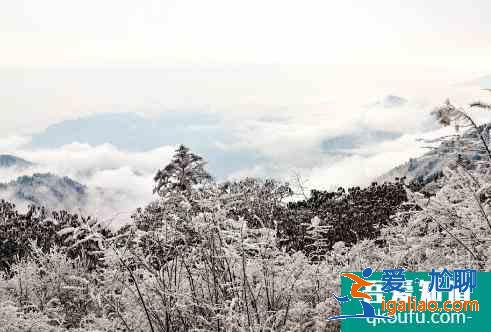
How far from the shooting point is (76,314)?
6.95 m

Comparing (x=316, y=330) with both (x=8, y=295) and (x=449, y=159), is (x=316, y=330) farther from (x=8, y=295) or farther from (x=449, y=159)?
(x=8, y=295)

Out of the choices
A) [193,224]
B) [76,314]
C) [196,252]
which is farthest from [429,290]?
[76,314]

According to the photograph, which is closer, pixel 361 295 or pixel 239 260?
pixel 361 295

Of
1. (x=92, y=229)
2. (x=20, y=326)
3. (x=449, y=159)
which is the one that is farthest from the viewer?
(x=20, y=326)

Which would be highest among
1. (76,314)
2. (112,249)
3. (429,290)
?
(112,249)

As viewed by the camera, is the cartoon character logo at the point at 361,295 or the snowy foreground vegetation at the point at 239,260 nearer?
the cartoon character logo at the point at 361,295

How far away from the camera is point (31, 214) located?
64.5 ft

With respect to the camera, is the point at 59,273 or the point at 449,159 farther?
the point at 59,273

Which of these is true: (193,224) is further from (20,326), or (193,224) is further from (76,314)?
(76,314)

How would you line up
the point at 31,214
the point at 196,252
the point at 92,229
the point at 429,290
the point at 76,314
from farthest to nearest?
the point at 31,214
the point at 76,314
the point at 196,252
the point at 92,229
the point at 429,290

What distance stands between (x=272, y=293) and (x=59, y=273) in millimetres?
4608

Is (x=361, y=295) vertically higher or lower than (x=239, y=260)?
lower

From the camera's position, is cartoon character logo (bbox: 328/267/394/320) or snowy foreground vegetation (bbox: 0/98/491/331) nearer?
cartoon character logo (bbox: 328/267/394/320)

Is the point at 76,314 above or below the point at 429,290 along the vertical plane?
below
